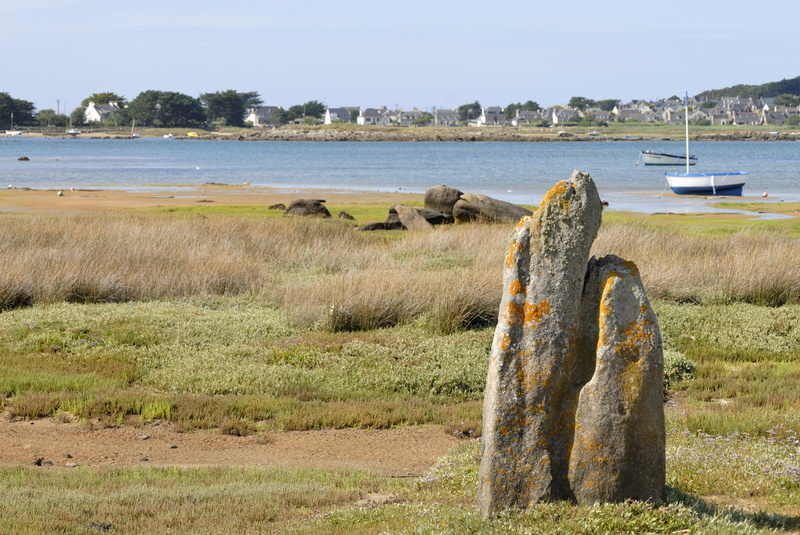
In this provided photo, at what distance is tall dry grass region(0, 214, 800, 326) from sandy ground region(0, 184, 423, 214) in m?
16.0

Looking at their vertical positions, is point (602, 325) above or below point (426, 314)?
above

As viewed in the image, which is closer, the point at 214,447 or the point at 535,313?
the point at 535,313

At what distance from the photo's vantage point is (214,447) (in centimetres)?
1017

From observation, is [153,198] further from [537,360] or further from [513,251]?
[537,360]

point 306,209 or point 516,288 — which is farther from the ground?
point 516,288

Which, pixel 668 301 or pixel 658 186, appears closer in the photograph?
pixel 668 301

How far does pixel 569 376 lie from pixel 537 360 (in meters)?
0.29

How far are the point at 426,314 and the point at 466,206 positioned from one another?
53.2 ft

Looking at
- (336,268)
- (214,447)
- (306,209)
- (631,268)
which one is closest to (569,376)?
(631,268)

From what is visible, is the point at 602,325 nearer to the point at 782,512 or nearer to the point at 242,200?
the point at 782,512

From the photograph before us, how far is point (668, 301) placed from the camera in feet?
56.9

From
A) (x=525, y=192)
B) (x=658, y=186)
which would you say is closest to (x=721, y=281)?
(x=525, y=192)

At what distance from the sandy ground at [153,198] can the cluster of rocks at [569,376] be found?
3313cm

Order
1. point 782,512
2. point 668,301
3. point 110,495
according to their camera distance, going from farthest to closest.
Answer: point 668,301 → point 110,495 → point 782,512
